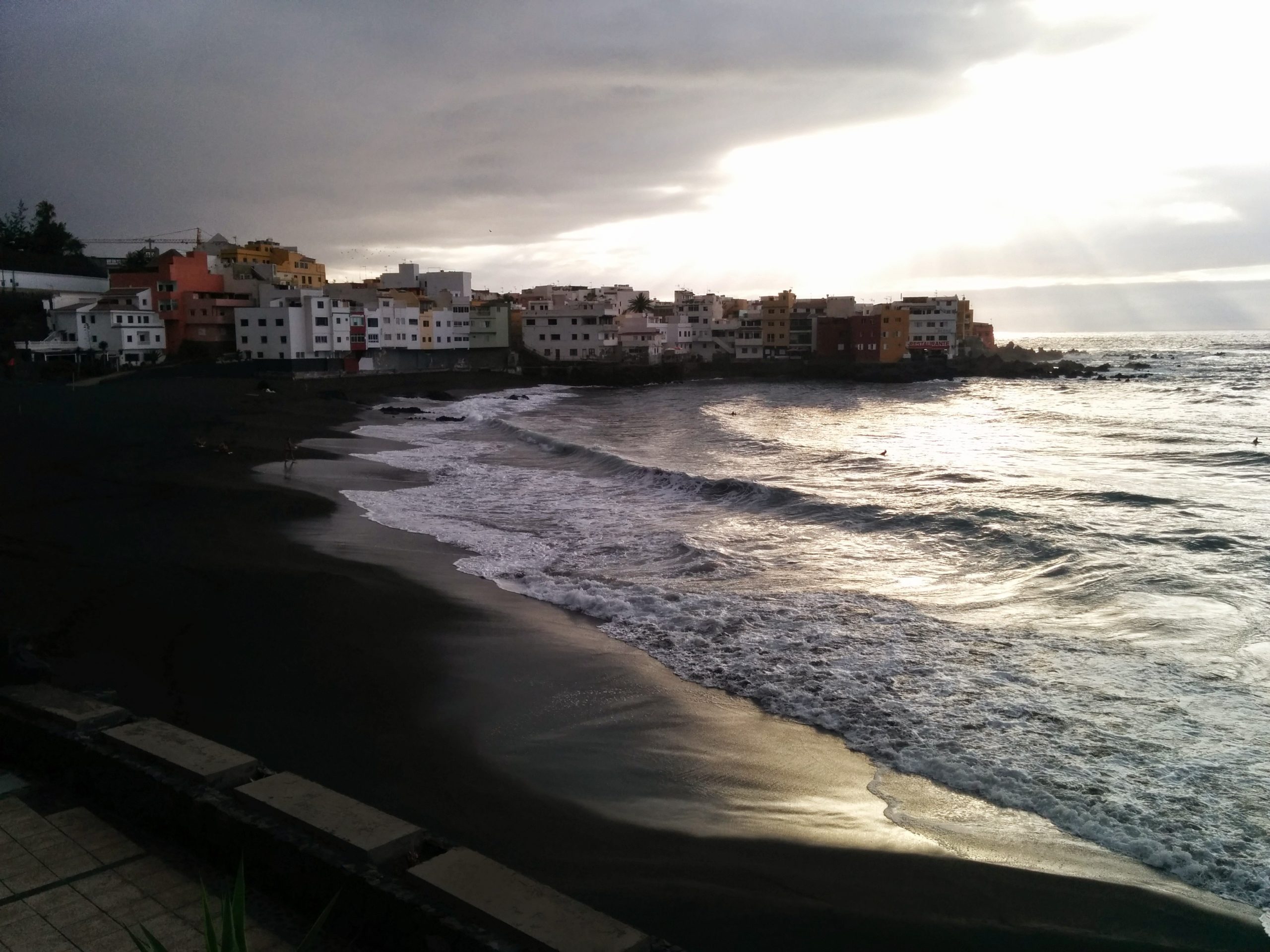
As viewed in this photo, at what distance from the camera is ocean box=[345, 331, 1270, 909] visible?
241 inches

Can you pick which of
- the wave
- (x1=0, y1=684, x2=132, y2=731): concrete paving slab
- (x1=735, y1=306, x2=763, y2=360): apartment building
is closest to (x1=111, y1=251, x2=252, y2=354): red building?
the wave

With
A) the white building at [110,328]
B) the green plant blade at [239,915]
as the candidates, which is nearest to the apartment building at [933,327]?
the white building at [110,328]

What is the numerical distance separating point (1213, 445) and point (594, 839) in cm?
2654

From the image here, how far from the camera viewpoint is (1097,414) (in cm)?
3706

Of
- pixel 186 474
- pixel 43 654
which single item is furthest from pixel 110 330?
pixel 43 654

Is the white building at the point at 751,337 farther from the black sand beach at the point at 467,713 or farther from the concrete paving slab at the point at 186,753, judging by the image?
the concrete paving slab at the point at 186,753

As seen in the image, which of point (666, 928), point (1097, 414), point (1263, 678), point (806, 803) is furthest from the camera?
point (1097, 414)

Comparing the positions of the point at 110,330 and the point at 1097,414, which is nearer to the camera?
the point at 1097,414

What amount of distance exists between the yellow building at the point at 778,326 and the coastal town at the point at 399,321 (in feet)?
0.39

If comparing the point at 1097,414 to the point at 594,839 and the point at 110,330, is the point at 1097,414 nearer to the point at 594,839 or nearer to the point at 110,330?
the point at 594,839

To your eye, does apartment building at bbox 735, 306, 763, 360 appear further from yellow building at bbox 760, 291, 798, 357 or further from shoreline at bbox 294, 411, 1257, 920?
shoreline at bbox 294, 411, 1257, 920

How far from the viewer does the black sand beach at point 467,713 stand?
452 cm

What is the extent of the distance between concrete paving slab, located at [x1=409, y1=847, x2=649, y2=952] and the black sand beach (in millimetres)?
1003

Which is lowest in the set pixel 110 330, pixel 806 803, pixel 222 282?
pixel 806 803
